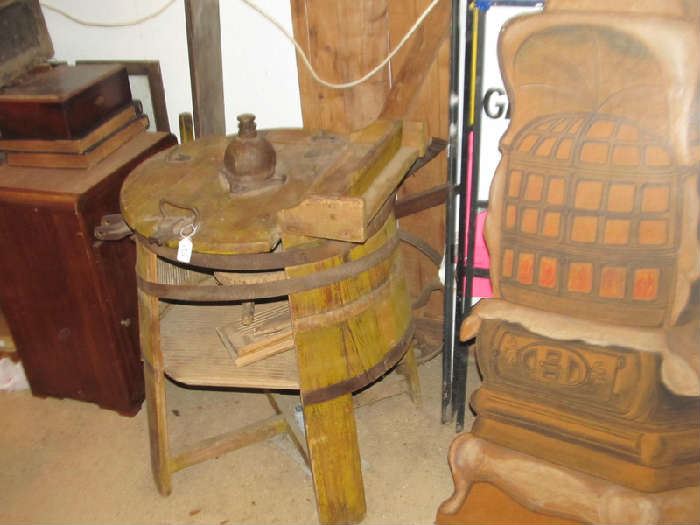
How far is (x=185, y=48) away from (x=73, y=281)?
0.91m

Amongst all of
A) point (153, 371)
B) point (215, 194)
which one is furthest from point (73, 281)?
point (215, 194)

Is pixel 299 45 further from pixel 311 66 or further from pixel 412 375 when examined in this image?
pixel 412 375

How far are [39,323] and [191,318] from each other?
633mm

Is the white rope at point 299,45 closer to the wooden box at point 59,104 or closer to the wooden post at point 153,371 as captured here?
the wooden box at point 59,104

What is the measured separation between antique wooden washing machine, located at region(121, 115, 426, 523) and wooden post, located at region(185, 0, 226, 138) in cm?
25

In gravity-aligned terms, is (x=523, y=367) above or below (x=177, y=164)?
below

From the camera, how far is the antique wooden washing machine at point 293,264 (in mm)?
1783

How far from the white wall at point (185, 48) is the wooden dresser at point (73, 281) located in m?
0.27

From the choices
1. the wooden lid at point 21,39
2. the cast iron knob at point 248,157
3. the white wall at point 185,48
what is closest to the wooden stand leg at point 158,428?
the cast iron knob at point 248,157

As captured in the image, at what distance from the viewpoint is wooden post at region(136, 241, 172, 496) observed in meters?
1.97

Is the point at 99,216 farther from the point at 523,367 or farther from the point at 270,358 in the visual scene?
the point at 523,367

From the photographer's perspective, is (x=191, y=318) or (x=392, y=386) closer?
(x=191, y=318)

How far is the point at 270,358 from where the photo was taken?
208cm

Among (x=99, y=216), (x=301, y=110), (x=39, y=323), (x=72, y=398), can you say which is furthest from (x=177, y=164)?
(x=72, y=398)
